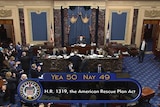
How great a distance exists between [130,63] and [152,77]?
6.96 ft

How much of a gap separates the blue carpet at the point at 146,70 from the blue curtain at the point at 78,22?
3144mm

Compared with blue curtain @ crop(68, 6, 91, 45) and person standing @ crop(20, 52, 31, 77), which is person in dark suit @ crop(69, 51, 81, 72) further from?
blue curtain @ crop(68, 6, 91, 45)

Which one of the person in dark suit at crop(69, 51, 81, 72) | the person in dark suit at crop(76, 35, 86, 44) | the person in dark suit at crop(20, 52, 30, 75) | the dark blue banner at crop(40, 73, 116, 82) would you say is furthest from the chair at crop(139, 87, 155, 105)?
the person in dark suit at crop(76, 35, 86, 44)

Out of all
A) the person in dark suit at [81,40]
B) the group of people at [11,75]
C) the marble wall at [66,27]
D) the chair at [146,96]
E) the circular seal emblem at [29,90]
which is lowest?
the chair at [146,96]

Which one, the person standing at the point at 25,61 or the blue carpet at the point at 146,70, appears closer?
the person standing at the point at 25,61

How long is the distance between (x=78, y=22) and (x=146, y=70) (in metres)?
5.09

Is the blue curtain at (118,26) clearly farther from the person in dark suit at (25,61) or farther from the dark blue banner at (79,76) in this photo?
the dark blue banner at (79,76)

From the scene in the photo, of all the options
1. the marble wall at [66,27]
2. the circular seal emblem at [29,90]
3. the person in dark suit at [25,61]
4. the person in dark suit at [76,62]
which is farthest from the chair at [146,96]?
the marble wall at [66,27]

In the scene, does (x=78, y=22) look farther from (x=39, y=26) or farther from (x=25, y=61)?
(x=25, y=61)

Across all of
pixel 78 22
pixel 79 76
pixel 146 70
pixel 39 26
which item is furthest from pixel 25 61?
pixel 79 76

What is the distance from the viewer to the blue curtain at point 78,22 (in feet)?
52.4
